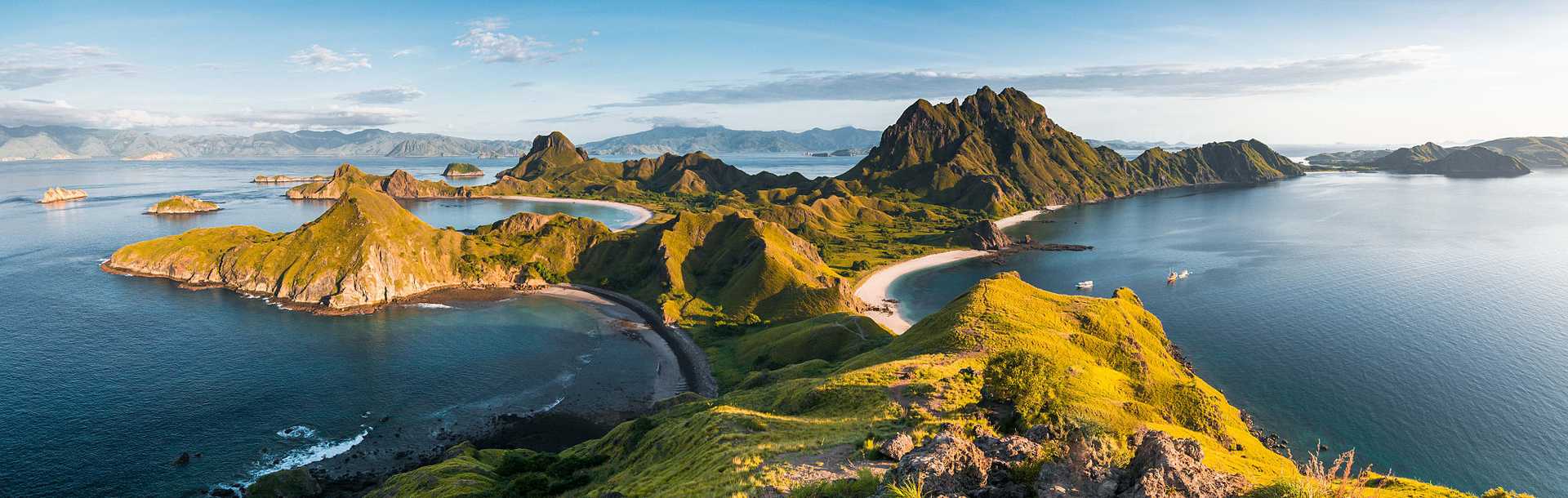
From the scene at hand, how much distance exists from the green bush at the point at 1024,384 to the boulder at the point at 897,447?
12.5 metres

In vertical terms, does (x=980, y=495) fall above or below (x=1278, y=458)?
above

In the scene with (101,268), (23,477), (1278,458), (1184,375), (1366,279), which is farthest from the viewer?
(101,268)

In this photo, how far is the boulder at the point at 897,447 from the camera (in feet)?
134

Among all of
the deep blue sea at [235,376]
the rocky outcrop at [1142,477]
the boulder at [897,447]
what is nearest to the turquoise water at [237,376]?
the deep blue sea at [235,376]

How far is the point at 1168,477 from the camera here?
28969 millimetres

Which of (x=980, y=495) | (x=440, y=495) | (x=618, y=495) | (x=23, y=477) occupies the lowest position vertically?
(x=23, y=477)

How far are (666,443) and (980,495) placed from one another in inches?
1301

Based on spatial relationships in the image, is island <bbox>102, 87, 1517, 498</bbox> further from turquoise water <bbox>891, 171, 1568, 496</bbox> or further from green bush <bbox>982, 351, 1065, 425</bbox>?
turquoise water <bbox>891, 171, 1568, 496</bbox>

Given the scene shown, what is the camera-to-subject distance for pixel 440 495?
59.2 m

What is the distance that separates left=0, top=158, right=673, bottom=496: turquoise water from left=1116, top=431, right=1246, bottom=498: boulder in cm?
8710

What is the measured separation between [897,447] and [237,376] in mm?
120140

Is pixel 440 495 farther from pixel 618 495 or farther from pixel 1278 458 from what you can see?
pixel 1278 458

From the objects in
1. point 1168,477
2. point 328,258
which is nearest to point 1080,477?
point 1168,477

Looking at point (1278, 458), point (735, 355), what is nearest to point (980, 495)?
point (1278, 458)
